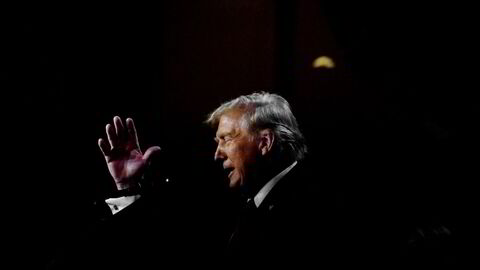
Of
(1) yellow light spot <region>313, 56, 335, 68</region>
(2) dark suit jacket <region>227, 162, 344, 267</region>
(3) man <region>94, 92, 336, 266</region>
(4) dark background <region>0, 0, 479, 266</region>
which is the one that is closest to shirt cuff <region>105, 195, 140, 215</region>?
(3) man <region>94, 92, 336, 266</region>

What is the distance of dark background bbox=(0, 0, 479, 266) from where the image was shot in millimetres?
1686

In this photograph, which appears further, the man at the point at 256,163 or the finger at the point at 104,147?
the finger at the point at 104,147

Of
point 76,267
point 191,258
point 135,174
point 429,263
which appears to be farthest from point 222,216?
point 429,263

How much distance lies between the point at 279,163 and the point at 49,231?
1464mm

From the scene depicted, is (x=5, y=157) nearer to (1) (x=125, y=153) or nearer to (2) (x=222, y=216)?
(1) (x=125, y=153)

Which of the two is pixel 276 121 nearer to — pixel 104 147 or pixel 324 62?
pixel 324 62

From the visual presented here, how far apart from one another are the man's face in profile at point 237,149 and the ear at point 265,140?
31 mm

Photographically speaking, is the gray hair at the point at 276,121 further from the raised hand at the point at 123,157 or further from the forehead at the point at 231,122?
the raised hand at the point at 123,157

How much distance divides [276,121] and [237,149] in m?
0.31

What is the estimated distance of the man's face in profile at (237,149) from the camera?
94.5 inches

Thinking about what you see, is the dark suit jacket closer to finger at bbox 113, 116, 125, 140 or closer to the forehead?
the forehead

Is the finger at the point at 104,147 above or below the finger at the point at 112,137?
below

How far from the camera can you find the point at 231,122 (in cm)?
251

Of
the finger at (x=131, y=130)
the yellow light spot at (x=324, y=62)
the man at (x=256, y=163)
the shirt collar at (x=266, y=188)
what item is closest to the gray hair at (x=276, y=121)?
the man at (x=256, y=163)
